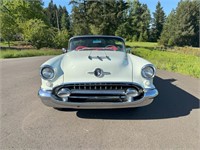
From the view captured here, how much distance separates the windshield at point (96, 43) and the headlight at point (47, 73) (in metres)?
1.68

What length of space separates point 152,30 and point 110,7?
37.3m

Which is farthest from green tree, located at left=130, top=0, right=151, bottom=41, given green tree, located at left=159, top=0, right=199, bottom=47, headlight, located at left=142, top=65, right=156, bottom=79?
Answer: headlight, located at left=142, top=65, right=156, bottom=79

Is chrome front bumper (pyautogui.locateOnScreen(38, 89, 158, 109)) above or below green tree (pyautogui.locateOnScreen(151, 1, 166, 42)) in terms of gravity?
below

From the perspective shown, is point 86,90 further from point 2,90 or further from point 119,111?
point 2,90

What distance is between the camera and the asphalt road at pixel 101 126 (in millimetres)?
2814

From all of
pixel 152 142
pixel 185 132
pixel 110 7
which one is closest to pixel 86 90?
pixel 152 142

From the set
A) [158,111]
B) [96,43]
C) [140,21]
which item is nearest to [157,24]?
[140,21]

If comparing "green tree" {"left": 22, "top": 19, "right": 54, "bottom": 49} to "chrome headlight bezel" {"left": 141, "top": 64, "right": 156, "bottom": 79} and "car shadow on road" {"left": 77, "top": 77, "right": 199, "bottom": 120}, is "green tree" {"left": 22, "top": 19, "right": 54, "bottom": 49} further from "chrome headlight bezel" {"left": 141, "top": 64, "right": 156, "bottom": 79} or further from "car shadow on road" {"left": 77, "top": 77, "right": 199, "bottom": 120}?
"chrome headlight bezel" {"left": 141, "top": 64, "right": 156, "bottom": 79}

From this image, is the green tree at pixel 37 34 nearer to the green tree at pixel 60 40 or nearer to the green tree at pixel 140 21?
the green tree at pixel 60 40

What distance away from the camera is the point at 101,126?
11.0ft

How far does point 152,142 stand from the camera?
285 cm

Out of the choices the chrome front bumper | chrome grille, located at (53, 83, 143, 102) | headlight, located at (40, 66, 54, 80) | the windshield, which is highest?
the windshield

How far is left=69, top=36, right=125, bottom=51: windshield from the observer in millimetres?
5086

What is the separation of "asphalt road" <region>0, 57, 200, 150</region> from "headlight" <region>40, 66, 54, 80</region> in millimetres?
790
